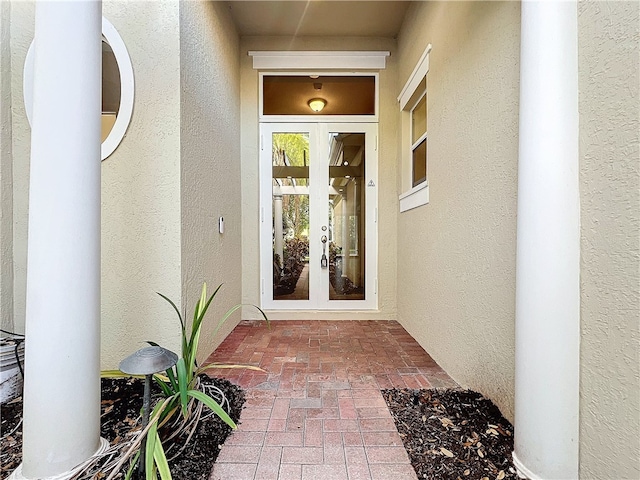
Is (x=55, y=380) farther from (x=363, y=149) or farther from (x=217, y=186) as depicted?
(x=363, y=149)

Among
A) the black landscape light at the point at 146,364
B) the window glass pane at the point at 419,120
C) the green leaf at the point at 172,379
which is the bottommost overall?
the green leaf at the point at 172,379

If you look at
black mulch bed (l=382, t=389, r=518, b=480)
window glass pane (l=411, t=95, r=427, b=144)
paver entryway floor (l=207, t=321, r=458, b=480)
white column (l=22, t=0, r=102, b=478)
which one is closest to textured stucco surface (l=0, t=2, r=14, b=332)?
white column (l=22, t=0, r=102, b=478)

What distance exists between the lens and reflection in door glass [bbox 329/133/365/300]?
3898mm

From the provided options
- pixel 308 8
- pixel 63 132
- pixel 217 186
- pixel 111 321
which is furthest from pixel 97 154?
pixel 308 8

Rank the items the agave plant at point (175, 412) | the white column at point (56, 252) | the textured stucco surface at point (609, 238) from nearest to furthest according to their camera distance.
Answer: the textured stucco surface at point (609, 238)
the agave plant at point (175, 412)
the white column at point (56, 252)

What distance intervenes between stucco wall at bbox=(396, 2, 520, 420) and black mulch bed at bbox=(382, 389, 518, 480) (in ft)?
0.42

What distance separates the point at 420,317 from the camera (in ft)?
9.50

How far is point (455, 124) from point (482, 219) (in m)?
0.79

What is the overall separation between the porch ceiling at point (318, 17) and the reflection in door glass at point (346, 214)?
1193 millimetres

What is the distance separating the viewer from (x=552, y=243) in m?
1.14

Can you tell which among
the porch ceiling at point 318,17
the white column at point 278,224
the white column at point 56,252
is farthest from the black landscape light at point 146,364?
the porch ceiling at point 318,17

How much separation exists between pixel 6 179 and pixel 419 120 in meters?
3.55

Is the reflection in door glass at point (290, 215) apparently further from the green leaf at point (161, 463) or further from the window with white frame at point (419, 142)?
the green leaf at point (161, 463)

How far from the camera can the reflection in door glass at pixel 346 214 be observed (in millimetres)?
3898
